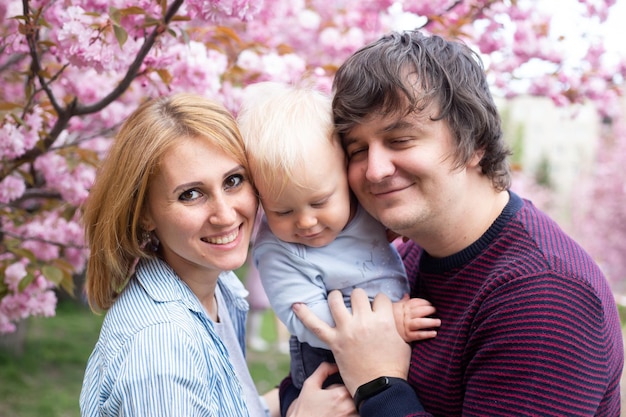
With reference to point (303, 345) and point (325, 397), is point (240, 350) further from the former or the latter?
point (325, 397)

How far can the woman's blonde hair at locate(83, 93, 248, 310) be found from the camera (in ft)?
6.12

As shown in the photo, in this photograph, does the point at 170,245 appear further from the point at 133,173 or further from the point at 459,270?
the point at 459,270

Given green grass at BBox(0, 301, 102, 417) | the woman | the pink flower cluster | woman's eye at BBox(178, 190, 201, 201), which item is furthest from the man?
green grass at BBox(0, 301, 102, 417)

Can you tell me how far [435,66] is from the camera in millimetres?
A: 1985

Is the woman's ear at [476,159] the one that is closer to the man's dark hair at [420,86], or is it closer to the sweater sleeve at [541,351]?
the man's dark hair at [420,86]

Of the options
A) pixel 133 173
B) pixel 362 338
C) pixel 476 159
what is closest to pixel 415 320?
pixel 362 338

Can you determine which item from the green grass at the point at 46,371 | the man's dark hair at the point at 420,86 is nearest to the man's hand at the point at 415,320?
the man's dark hair at the point at 420,86

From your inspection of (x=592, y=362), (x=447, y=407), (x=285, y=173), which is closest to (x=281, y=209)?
(x=285, y=173)

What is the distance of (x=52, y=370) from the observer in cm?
663

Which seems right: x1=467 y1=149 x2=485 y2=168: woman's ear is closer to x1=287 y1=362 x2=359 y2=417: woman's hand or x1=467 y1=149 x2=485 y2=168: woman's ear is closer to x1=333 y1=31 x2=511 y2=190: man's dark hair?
x1=333 y1=31 x2=511 y2=190: man's dark hair

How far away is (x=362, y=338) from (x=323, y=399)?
0.23m

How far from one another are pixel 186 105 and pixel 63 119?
2.89 ft

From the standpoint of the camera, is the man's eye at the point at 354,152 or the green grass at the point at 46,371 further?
the green grass at the point at 46,371

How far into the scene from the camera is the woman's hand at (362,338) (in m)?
2.01
